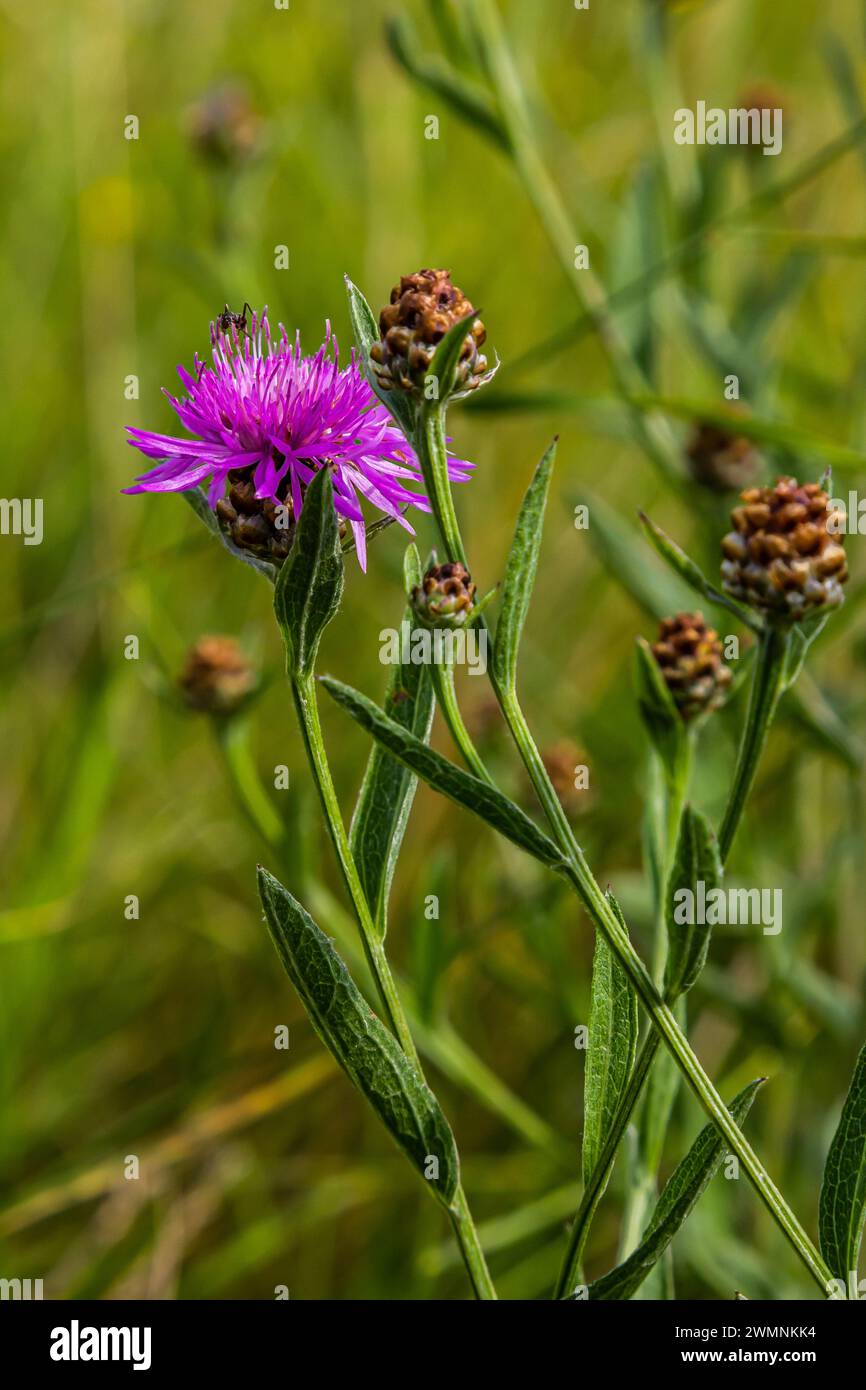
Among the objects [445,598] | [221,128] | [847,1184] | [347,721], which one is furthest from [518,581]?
[221,128]

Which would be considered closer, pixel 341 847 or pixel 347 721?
pixel 341 847

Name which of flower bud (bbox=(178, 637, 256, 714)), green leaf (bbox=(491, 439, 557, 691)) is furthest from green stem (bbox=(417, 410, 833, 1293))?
flower bud (bbox=(178, 637, 256, 714))

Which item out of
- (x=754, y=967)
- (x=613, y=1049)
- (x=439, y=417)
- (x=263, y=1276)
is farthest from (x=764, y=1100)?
(x=439, y=417)

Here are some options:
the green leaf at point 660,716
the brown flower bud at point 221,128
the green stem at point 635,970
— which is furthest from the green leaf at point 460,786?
the brown flower bud at point 221,128

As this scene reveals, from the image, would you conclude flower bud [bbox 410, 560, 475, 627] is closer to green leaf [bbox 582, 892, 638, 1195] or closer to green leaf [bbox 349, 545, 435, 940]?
green leaf [bbox 349, 545, 435, 940]

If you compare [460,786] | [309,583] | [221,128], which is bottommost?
[460,786]

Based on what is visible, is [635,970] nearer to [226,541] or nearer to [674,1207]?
[674,1207]

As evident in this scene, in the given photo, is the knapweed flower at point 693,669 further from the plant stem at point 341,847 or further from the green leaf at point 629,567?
the green leaf at point 629,567
